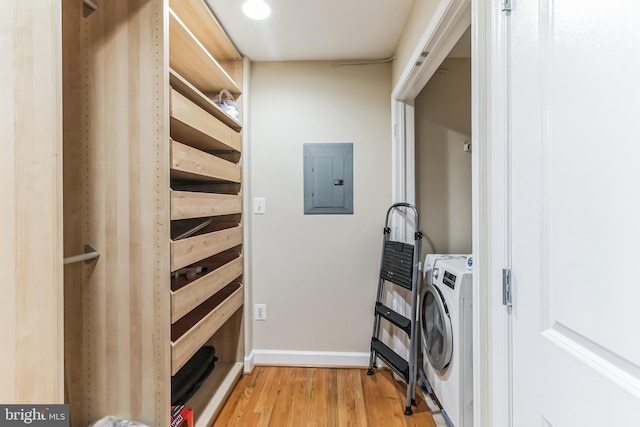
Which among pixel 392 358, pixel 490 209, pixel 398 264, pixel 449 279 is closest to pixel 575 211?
pixel 490 209

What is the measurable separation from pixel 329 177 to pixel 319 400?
5.06 ft

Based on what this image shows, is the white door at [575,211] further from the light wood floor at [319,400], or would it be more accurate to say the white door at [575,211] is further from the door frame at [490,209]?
the light wood floor at [319,400]

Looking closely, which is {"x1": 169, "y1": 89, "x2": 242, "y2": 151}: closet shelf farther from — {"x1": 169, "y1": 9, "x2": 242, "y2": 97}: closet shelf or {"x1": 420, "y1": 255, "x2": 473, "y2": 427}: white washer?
{"x1": 420, "y1": 255, "x2": 473, "y2": 427}: white washer

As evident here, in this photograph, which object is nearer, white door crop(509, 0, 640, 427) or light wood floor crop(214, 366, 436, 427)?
white door crop(509, 0, 640, 427)

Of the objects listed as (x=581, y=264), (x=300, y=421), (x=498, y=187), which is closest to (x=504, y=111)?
(x=498, y=187)

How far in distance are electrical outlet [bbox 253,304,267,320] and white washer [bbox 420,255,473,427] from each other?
1202 mm

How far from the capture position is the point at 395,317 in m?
2.01

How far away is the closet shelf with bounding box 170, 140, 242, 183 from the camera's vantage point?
1.34 metres

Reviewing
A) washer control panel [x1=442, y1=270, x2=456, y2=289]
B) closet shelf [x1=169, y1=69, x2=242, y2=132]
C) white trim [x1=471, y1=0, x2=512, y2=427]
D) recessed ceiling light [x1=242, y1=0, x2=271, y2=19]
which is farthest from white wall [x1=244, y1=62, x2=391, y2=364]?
white trim [x1=471, y1=0, x2=512, y2=427]

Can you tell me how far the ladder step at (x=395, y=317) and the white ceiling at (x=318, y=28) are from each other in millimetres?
1857

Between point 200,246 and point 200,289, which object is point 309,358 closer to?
point 200,289

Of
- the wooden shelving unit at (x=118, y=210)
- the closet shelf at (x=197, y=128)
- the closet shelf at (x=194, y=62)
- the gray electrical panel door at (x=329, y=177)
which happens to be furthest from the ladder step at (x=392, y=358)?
the closet shelf at (x=194, y=62)

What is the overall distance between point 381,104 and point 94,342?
7.38 feet

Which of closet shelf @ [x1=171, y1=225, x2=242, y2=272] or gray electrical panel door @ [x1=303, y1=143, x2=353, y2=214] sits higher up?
gray electrical panel door @ [x1=303, y1=143, x2=353, y2=214]
